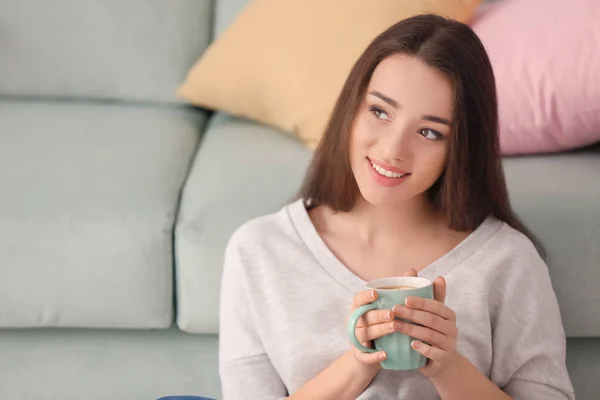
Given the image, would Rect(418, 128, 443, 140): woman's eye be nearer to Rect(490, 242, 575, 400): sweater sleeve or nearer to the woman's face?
the woman's face

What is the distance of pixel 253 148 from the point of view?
5.48 ft

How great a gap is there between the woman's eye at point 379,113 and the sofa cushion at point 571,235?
0.40 metres

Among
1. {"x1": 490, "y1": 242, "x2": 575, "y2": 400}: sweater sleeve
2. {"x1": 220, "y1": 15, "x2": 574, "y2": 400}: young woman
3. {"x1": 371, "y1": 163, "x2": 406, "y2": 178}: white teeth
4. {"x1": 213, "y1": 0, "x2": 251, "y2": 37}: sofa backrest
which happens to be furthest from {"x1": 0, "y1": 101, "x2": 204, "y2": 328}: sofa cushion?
{"x1": 213, "y1": 0, "x2": 251, "y2": 37}: sofa backrest

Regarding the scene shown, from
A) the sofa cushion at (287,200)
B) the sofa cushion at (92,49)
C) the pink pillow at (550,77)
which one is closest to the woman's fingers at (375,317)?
the sofa cushion at (287,200)

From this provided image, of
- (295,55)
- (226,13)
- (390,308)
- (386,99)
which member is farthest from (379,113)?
(226,13)

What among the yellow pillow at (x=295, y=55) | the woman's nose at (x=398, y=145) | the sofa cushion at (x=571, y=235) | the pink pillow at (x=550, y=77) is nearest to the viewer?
the woman's nose at (x=398, y=145)

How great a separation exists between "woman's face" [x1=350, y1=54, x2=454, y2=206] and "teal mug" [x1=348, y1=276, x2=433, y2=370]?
16cm

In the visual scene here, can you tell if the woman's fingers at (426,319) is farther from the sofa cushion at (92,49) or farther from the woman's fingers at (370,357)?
the sofa cushion at (92,49)

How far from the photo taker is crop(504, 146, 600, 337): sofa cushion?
140cm

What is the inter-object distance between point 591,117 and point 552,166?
110 millimetres

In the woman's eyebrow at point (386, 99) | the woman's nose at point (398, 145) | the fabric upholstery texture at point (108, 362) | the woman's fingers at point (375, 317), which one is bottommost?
the fabric upholstery texture at point (108, 362)

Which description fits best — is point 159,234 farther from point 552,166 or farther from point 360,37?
point 552,166

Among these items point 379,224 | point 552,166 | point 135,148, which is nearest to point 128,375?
point 135,148

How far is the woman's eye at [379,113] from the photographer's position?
1135 millimetres
